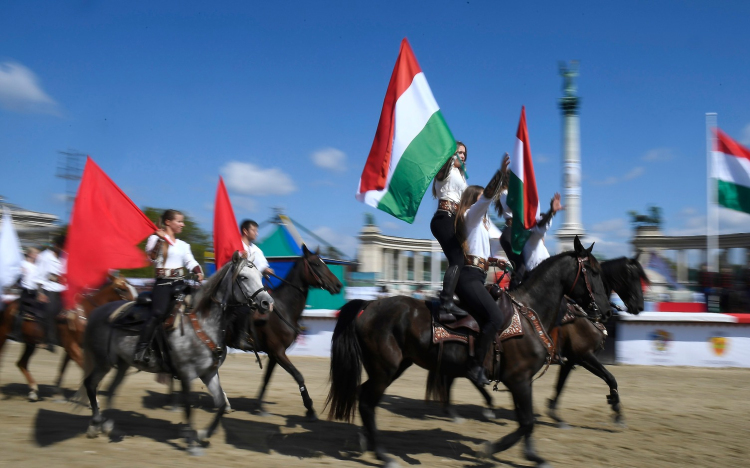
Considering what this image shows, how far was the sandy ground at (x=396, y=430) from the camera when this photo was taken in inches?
242

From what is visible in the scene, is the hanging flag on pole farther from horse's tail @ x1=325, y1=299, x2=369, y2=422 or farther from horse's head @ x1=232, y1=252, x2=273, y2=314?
horse's tail @ x1=325, y1=299, x2=369, y2=422

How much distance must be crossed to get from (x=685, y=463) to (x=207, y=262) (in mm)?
19017

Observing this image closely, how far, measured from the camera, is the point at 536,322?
618 cm

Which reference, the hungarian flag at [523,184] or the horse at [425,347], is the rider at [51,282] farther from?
the hungarian flag at [523,184]

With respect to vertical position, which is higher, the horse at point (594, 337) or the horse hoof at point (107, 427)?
the horse at point (594, 337)

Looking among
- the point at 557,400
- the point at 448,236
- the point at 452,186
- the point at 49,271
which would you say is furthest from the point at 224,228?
the point at 557,400

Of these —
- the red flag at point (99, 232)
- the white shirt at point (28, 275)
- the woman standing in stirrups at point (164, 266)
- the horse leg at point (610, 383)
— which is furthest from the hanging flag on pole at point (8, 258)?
the horse leg at point (610, 383)

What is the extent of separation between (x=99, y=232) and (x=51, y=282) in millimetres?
3514

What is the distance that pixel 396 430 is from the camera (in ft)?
24.5

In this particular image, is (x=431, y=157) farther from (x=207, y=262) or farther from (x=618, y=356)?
(x=207, y=262)

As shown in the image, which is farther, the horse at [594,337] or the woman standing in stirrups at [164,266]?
the horse at [594,337]

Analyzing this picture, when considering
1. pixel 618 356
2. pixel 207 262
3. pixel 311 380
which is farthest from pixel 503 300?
pixel 207 262

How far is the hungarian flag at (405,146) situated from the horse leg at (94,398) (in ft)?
12.5

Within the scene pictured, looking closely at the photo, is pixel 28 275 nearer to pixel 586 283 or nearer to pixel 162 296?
pixel 162 296
